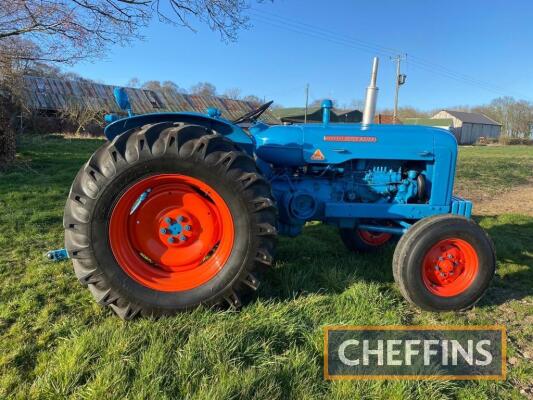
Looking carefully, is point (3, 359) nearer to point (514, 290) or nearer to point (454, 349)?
point (454, 349)

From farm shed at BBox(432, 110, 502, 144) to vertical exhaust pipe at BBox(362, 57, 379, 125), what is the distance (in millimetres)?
69228

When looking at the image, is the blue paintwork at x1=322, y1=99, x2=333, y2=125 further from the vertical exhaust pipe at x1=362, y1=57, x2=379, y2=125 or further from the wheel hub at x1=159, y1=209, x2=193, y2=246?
the wheel hub at x1=159, y1=209, x2=193, y2=246

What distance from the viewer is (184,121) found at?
10.5 feet

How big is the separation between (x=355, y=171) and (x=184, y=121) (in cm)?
157

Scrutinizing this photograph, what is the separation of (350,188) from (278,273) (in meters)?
1.00

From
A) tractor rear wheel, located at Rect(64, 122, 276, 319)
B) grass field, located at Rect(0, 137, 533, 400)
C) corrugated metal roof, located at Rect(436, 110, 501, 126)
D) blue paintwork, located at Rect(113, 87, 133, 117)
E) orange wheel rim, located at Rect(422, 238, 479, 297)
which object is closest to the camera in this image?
grass field, located at Rect(0, 137, 533, 400)

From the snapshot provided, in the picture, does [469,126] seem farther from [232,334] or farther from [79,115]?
[232,334]

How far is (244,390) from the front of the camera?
2000mm

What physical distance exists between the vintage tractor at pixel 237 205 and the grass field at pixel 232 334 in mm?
230

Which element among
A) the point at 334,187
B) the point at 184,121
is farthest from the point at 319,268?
the point at 184,121

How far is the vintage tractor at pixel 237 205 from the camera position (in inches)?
105

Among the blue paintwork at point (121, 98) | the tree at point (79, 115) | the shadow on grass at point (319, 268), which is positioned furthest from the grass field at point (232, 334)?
the tree at point (79, 115)

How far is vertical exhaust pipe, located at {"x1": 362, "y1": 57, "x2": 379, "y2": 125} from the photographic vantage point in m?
3.64

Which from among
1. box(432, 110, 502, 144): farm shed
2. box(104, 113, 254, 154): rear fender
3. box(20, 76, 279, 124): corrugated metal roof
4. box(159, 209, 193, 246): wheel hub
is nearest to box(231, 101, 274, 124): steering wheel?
box(104, 113, 254, 154): rear fender
